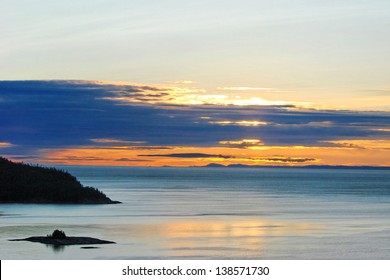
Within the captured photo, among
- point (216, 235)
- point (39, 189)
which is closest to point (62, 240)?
point (216, 235)

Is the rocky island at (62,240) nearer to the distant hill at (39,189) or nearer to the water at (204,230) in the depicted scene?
the water at (204,230)

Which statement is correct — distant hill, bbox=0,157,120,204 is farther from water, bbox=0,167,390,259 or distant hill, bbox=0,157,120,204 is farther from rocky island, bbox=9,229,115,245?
rocky island, bbox=9,229,115,245

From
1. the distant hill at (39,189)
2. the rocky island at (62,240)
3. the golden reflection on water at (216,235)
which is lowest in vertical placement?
the rocky island at (62,240)

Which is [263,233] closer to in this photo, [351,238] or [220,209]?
[351,238]

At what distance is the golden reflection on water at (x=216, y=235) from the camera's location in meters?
67.5

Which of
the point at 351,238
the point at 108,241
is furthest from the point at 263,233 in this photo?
the point at 108,241

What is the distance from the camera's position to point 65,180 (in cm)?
11900

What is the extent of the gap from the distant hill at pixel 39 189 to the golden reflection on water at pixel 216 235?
25977mm

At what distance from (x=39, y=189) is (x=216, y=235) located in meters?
44.5

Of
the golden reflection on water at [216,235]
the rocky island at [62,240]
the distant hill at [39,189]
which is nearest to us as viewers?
the rocky island at [62,240]

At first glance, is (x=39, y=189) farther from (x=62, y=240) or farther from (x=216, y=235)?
(x=62, y=240)

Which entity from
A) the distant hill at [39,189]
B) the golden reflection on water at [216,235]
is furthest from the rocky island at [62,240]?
the distant hill at [39,189]

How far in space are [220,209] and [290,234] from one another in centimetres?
3946

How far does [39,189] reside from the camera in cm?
11756
